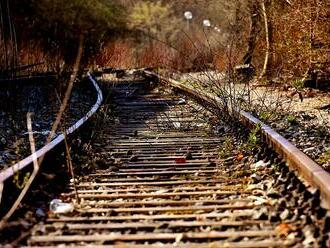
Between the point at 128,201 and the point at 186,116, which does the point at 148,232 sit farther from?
the point at 186,116

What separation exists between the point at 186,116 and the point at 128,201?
510cm

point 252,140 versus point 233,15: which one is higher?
point 233,15

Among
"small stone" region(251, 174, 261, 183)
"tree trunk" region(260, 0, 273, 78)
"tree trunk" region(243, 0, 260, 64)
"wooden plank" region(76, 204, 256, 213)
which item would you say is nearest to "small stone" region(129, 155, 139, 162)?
"small stone" region(251, 174, 261, 183)

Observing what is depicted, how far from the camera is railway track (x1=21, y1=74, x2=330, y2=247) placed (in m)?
2.71

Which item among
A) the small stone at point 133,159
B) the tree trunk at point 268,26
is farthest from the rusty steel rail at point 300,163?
the tree trunk at point 268,26

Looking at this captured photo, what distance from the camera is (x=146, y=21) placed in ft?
157

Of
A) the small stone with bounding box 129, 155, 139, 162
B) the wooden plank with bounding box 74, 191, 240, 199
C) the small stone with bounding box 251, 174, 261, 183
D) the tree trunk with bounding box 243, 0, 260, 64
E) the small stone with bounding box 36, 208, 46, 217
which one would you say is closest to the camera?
the small stone with bounding box 36, 208, 46, 217

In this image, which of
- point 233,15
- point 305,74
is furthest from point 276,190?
point 233,15

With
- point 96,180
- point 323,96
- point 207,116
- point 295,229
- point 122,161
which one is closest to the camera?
point 295,229

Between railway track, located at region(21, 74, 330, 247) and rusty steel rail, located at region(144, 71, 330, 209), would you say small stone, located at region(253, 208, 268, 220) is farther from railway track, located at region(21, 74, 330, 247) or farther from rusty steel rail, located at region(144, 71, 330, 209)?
rusty steel rail, located at region(144, 71, 330, 209)

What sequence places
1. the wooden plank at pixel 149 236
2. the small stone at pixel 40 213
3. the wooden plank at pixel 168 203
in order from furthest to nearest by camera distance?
1. the wooden plank at pixel 168 203
2. the small stone at pixel 40 213
3. the wooden plank at pixel 149 236

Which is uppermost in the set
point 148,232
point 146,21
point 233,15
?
point 146,21

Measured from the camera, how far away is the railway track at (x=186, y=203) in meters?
2.71

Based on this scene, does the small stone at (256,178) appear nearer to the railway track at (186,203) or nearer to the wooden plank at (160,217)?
the railway track at (186,203)
